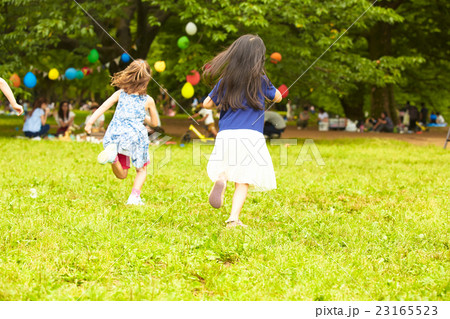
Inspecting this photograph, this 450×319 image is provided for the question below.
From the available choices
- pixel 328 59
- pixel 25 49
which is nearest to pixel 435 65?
pixel 328 59

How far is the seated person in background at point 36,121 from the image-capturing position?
16578 millimetres

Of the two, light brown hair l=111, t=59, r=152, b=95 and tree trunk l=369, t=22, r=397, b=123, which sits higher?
light brown hair l=111, t=59, r=152, b=95

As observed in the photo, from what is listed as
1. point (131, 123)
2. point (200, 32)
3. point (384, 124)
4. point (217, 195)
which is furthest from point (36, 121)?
point (384, 124)

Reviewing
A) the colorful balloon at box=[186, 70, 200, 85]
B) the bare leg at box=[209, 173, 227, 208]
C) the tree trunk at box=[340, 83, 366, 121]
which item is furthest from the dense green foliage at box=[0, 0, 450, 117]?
the bare leg at box=[209, 173, 227, 208]

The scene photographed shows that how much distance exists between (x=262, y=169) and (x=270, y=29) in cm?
1300

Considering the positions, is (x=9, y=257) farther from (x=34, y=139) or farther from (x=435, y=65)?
(x=435, y=65)

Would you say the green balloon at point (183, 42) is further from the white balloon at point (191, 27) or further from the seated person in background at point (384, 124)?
the seated person in background at point (384, 124)

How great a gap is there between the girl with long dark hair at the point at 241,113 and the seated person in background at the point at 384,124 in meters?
20.9

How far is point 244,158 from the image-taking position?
5.16 metres

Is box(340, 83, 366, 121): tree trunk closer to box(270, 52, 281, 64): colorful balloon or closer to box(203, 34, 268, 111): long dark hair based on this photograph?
box(270, 52, 281, 64): colorful balloon

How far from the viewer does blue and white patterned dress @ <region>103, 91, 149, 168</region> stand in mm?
6383

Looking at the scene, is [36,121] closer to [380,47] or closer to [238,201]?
A: [238,201]

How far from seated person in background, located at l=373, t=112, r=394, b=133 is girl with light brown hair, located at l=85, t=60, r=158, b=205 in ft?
66.3

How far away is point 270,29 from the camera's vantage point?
57.5 feet
